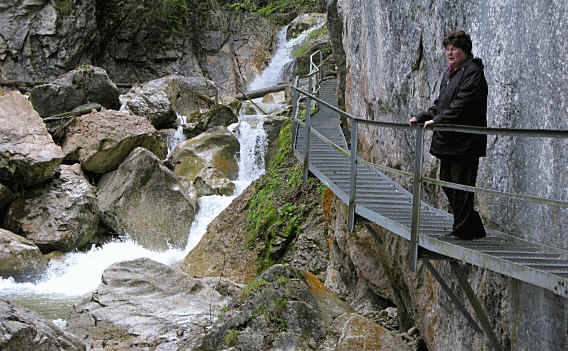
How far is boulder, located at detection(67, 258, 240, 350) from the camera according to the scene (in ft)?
24.2

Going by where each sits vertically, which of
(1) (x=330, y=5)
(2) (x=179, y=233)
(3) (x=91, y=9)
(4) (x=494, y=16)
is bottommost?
(2) (x=179, y=233)

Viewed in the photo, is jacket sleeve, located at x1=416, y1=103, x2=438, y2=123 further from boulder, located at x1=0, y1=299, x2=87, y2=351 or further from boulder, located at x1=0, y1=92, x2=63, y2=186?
boulder, located at x1=0, y1=92, x2=63, y2=186

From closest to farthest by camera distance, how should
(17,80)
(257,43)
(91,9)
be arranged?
1. (17,80)
2. (91,9)
3. (257,43)

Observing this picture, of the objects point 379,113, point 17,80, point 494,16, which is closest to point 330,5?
point 379,113

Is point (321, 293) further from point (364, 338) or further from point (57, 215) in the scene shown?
point (57, 215)

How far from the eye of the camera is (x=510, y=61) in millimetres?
4117

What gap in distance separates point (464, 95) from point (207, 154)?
14.2 meters

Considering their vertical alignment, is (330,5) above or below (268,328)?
above

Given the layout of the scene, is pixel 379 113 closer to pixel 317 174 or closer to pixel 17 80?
pixel 317 174

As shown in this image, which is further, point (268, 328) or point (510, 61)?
point (268, 328)

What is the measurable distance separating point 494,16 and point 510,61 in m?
0.49

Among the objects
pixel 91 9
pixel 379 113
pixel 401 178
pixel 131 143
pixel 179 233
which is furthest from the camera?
pixel 91 9

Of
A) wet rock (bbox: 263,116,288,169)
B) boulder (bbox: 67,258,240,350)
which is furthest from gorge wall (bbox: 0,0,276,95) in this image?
boulder (bbox: 67,258,240,350)

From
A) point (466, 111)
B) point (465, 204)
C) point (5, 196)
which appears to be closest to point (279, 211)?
point (465, 204)
